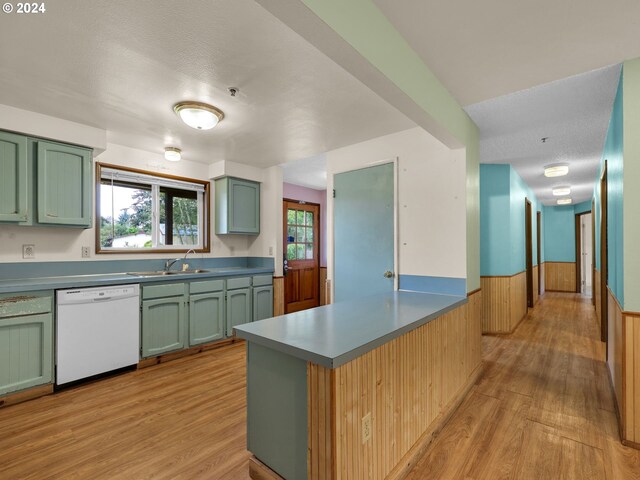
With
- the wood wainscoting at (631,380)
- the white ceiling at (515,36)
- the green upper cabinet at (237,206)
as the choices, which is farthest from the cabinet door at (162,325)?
the wood wainscoting at (631,380)

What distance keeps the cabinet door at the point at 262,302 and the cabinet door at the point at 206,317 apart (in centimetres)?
49

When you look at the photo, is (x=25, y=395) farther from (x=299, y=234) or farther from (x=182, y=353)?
(x=299, y=234)

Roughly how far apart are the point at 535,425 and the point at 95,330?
3.51 meters

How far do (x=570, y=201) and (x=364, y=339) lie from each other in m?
8.22

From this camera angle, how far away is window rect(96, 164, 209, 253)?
3334 millimetres

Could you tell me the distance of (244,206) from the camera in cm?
429

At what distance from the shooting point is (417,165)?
278 centimetres

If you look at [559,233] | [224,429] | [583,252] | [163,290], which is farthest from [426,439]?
[583,252]

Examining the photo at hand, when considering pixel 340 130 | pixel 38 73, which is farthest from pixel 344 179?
pixel 38 73

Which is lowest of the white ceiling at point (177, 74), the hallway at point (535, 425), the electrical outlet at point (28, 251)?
the hallway at point (535, 425)

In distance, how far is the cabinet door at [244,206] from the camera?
13.6 feet

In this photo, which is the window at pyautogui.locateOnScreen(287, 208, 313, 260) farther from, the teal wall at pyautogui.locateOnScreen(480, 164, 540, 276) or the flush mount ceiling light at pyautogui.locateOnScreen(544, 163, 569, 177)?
the flush mount ceiling light at pyautogui.locateOnScreen(544, 163, 569, 177)

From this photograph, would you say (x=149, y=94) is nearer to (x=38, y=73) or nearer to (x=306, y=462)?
(x=38, y=73)

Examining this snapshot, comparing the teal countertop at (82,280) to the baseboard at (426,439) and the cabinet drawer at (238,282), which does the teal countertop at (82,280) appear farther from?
the baseboard at (426,439)
